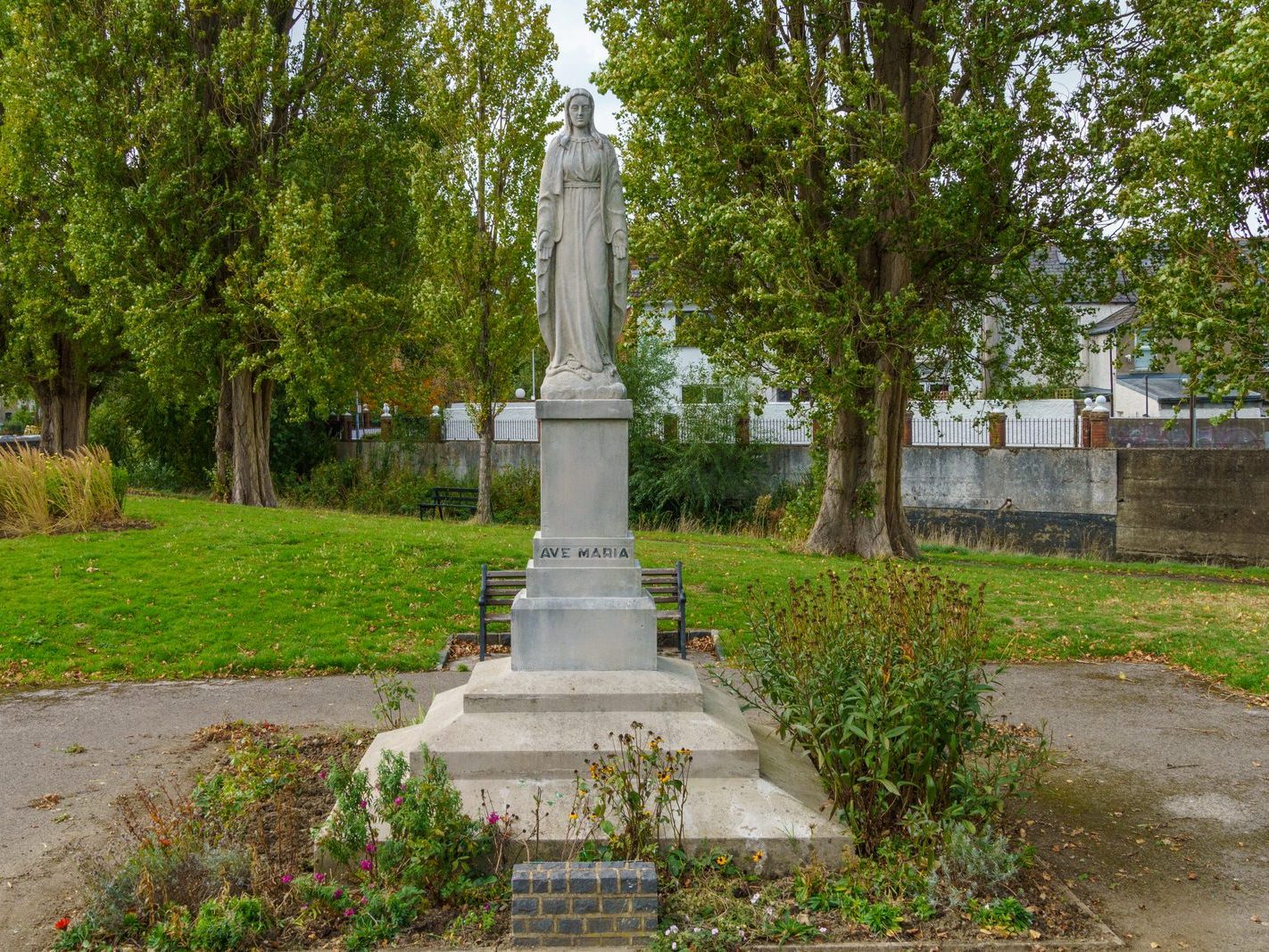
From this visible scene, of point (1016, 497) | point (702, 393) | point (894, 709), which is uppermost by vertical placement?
point (702, 393)

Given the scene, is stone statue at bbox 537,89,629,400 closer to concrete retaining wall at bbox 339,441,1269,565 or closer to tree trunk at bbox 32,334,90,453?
concrete retaining wall at bbox 339,441,1269,565

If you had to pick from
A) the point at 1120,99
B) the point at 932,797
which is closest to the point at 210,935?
the point at 932,797

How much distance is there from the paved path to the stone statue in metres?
3.59

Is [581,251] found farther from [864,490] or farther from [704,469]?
[704,469]

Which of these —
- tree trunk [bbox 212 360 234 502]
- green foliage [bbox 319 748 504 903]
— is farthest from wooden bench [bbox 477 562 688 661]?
tree trunk [bbox 212 360 234 502]

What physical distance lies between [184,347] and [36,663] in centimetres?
1320

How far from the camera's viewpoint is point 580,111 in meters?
6.87

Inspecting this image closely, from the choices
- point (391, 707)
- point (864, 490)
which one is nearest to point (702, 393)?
point (864, 490)

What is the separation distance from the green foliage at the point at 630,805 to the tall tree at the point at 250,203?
677 inches

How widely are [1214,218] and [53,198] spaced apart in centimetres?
2234

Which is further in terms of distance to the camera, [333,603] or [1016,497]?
[1016,497]

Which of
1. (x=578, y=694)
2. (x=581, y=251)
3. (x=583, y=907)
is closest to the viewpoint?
(x=583, y=907)

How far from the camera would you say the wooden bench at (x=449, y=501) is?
2628 centimetres

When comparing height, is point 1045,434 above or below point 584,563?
above
